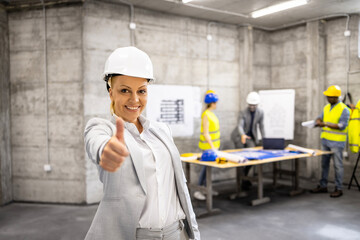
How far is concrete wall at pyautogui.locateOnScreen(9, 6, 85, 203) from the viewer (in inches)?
195

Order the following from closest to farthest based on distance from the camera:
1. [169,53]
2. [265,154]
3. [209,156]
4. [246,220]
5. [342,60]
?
[246,220]
[209,156]
[265,154]
[169,53]
[342,60]

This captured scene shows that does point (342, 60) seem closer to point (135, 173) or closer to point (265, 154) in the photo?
point (265, 154)

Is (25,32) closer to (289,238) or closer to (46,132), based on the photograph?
(46,132)

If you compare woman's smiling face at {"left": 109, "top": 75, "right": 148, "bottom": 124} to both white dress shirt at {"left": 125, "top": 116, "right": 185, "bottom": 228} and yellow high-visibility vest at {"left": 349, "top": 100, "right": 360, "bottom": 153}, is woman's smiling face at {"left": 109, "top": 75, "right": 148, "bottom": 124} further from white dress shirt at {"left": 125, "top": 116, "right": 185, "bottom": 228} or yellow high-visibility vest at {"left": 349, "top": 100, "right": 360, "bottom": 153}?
yellow high-visibility vest at {"left": 349, "top": 100, "right": 360, "bottom": 153}

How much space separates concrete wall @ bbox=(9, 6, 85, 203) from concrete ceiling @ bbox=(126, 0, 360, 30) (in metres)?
1.37

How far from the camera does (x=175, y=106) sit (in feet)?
19.3

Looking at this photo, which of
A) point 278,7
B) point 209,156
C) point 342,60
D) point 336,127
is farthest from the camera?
point 342,60

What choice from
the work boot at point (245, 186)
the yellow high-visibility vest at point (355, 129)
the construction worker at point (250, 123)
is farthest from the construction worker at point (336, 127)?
the work boot at point (245, 186)

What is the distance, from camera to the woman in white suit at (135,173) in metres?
1.17

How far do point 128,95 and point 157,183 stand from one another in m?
0.39

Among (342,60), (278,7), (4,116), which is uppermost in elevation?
(278,7)

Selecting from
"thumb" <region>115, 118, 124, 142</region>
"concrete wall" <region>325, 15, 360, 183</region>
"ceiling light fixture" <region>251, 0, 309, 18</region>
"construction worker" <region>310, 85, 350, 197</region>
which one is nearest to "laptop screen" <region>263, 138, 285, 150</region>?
"construction worker" <region>310, 85, 350, 197</region>

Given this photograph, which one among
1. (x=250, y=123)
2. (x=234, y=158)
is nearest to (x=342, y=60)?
(x=250, y=123)

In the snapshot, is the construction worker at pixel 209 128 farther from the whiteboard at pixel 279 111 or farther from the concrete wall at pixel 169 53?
the whiteboard at pixel 279 111
